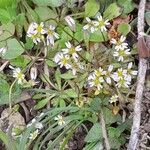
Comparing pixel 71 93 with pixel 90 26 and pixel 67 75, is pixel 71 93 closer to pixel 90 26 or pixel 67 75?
pixel 67 75

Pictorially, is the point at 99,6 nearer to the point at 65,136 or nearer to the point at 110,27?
the point at 110,27

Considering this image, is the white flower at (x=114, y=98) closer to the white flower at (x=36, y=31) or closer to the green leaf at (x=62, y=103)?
the green leaf at (x=62, y=103)

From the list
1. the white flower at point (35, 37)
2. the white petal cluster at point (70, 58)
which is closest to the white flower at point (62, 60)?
the white petal cluster at point (70, 58)

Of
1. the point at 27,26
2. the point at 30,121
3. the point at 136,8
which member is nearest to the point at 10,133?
the point at 30,121

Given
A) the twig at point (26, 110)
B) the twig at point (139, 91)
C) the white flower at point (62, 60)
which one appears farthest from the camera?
the twig at point (26, 110)

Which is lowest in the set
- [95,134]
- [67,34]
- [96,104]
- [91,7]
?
[95,134]

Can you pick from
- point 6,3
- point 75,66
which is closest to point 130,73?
point 75,66
